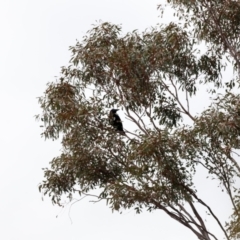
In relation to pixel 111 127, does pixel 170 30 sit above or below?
above

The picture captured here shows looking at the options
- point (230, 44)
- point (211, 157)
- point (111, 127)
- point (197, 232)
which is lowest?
point (197, 232)

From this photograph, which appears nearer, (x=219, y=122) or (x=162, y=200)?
(x=219, y=122)

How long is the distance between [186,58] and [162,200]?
349cm

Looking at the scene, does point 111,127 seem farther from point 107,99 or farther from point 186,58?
point 186,58

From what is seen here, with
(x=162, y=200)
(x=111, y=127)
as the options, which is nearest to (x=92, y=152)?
(x=111, y=127)

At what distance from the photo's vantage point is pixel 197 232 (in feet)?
48.0

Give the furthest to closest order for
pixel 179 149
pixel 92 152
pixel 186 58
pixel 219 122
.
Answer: pixel 186 58 → pixel 92 152 → pixel 179 149 → pixel 219 122

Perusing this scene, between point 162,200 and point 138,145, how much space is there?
1.28 meters

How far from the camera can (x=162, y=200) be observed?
45.8 feet

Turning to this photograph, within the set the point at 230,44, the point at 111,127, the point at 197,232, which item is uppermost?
the point at 230,44

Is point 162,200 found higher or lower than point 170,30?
lower

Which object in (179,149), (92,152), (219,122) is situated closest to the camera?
(219,122)

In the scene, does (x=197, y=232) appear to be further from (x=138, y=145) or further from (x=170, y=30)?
(x=170, y=30)

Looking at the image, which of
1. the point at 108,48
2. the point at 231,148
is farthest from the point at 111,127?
the point at 231,148
